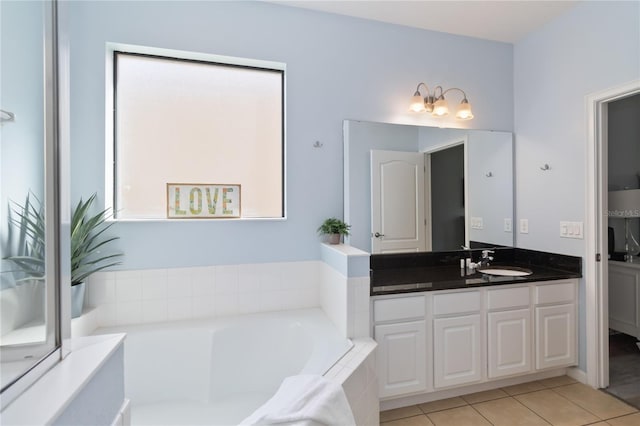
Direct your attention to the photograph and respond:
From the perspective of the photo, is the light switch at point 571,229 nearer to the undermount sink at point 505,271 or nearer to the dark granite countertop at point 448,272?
the dark granite countertop at point 448,272

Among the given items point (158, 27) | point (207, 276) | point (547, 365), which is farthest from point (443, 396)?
point (158, 27)

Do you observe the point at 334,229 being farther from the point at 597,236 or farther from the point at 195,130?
the point at 597,236

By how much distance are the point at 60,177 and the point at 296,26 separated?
2095 mm

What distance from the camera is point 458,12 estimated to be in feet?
8.04

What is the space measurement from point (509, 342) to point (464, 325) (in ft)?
1.32

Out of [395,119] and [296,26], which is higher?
[296,26]

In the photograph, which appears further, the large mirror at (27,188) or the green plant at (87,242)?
the green plant at (87,242)

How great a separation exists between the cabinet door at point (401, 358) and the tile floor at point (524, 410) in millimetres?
175

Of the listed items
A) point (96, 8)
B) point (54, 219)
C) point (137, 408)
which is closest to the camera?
point (54, 219)

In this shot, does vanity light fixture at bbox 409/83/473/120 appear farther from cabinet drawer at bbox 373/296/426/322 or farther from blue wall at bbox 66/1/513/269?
cabinet drawer at bbox 373/296/426/322

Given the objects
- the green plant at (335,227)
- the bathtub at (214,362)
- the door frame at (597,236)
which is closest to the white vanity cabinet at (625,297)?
the door frame at (597,236)

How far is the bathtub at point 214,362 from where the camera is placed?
179 centimetres

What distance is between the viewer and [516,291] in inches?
89.4

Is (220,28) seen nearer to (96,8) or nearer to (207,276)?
(96,8)
